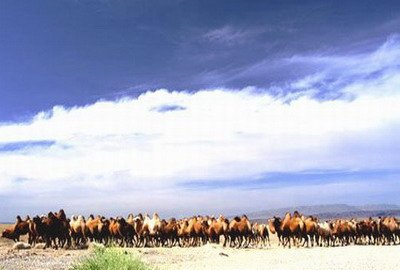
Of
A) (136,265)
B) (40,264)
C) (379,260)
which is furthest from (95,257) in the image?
(379,260)

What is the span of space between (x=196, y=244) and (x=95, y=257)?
32.3 meters

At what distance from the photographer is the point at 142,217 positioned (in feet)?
159

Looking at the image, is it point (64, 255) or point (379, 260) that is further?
point (64, 255)

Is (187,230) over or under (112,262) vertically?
over

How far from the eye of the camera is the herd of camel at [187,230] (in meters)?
42.7

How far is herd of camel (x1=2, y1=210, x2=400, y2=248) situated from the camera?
4269cm

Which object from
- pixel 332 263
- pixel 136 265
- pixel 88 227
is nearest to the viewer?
pixel 136 265

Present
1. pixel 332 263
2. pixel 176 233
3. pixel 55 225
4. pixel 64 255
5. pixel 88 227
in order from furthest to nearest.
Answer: pixel 176 233 < pixel 88 227 < pixel 55 225 < pixel 64 255 < pixel 332 263

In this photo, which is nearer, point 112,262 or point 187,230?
point 112,262

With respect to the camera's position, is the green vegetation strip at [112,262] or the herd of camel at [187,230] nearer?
the green vegetation strip at [112,262]

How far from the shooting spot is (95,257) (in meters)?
14.7

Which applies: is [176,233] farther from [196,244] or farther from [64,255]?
[64,255]

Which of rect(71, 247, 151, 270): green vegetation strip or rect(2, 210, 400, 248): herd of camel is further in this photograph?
rect(2, 210, 400, 248): herd of camel

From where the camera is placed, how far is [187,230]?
4709 cm
